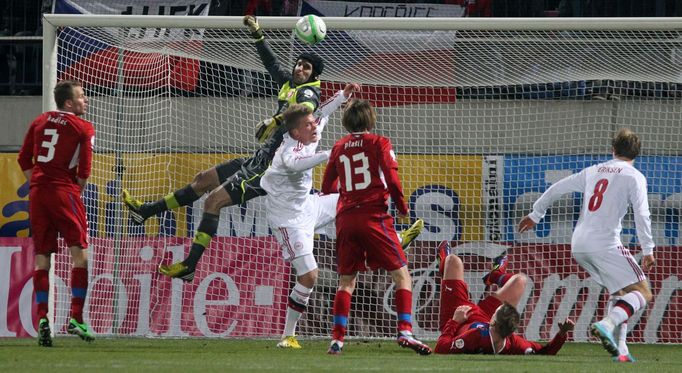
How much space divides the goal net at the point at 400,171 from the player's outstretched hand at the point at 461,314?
282cm

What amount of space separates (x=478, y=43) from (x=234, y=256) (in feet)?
10.1

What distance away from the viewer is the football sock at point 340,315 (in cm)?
805

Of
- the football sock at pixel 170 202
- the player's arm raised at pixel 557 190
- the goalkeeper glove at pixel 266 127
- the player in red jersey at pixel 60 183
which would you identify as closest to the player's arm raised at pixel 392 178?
the player's arm raised at pixel 557 190

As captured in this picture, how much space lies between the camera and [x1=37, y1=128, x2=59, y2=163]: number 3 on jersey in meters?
8.60

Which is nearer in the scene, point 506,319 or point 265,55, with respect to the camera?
point 506,319

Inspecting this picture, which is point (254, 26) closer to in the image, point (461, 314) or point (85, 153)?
point (85, 153)

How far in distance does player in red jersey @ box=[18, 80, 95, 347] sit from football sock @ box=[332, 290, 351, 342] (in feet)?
6.41

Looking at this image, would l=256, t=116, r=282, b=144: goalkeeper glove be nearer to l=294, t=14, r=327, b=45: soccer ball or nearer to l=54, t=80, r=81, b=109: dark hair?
l=294, t=14, r=327, b=45: soccer ball

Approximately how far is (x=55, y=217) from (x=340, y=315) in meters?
2.24

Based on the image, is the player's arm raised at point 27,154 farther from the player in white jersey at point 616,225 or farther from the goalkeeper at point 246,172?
the player in white jersey at point 616,225

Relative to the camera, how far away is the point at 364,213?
805 centimetres

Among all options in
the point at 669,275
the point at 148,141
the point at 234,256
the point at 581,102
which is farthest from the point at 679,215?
the point at 148,141

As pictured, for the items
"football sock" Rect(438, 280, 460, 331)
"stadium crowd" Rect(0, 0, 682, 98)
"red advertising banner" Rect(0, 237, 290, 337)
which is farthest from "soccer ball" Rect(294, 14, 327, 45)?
"stadium crowd" Rect(0, 0, 682, 98)

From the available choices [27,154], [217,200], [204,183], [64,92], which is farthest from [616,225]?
[27,154]
